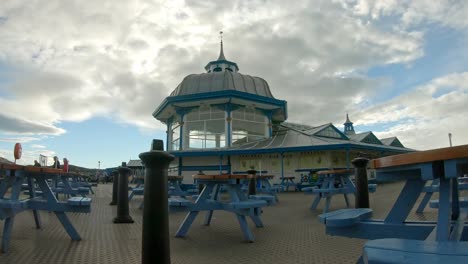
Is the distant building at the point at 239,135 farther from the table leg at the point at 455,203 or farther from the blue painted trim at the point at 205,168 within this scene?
the table leg at the point at 455,203

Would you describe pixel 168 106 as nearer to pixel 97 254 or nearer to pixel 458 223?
pixel 97 254

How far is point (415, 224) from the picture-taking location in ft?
7.77

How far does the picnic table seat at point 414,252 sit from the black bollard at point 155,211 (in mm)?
1725

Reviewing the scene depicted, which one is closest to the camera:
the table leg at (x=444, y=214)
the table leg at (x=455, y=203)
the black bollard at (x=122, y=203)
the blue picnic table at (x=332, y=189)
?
the table leg at (x=444, y=214)

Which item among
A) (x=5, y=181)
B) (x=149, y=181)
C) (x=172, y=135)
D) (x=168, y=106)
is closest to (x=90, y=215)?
(x=5, y=181)

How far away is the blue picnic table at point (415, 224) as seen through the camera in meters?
1.40

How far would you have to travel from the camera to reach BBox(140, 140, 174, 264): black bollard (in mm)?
2727

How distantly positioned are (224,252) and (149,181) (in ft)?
7.81

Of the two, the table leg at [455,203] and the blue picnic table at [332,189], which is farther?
the blue picnic table at [332,189]

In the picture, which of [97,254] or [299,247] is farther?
[299,247]

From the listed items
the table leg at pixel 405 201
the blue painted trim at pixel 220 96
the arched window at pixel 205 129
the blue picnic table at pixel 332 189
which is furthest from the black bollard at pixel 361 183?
the arched window at pixel 205 129

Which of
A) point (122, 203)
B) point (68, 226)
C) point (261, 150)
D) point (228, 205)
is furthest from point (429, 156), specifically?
point (261, 150)

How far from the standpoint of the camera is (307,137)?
23.0 meters

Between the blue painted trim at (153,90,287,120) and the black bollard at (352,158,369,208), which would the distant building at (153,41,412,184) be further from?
the black bollard at (352,158,369,208)
